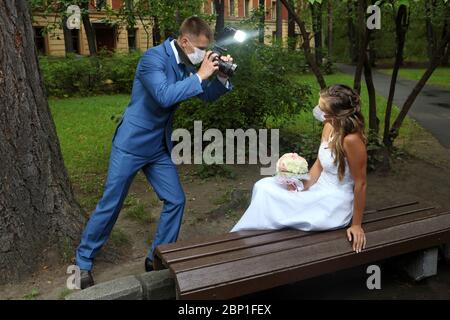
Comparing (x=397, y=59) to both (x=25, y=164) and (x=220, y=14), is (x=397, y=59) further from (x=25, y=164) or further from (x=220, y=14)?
(x=25, y=164)

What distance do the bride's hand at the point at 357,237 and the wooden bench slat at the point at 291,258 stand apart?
0.04 meters

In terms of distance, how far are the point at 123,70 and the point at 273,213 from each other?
1534cm

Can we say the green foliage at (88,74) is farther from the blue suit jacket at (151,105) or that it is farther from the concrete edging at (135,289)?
the concrete edging at (135,289)

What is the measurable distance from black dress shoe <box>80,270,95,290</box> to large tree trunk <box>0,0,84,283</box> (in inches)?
16.3

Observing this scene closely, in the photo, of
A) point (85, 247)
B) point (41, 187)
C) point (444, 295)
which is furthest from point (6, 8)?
point (444, 295)

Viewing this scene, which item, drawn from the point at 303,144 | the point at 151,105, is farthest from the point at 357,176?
the point at 303,144

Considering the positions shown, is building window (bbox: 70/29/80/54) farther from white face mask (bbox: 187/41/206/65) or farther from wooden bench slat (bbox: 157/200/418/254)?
wooden bench slat (bbox: 157/200/418/254)

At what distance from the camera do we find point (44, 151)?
3.81 m

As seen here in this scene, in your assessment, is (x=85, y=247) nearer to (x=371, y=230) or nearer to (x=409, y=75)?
(x=371, y=230)

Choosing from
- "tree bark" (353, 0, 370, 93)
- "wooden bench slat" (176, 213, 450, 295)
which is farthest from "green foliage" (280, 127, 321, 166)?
"wooden bench slat" (176, 213, 450, 295)

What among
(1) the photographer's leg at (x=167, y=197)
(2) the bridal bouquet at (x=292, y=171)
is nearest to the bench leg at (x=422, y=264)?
(2) the bridal bouquet at (x=292, y=171)

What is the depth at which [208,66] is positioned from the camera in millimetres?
3203

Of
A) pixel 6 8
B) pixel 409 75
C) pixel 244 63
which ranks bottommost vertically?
pixel 409 75
